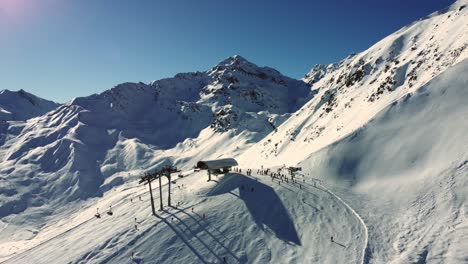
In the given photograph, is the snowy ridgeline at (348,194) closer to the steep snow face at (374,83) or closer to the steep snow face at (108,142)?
the steep snow face at (374,83)

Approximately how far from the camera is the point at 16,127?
195m

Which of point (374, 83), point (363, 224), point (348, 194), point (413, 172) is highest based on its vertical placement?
point (374, 83)

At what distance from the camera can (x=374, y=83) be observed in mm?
73500

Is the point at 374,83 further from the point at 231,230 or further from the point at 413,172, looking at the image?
the point at 231,230

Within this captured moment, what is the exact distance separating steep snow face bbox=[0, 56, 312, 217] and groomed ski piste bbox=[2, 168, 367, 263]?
7274cm

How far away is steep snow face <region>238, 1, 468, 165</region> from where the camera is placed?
58219 millimetres

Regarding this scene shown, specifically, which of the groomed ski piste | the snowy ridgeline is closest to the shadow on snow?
the groomed ski piste

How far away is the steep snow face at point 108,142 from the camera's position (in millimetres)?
124000

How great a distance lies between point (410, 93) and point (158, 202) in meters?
43.4

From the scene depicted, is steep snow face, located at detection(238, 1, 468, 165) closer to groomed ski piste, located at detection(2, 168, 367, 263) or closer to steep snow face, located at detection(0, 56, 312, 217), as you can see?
groomed ski piste, located at detection(2, 168, 367, 263)

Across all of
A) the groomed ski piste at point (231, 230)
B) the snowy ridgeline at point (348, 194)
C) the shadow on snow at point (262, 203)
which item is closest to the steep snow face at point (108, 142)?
the snowy ridgeline at point (348, 194)

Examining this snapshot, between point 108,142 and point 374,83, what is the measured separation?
130m

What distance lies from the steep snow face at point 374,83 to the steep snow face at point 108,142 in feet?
125

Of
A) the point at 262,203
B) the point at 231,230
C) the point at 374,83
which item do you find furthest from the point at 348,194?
the point at 374,83
